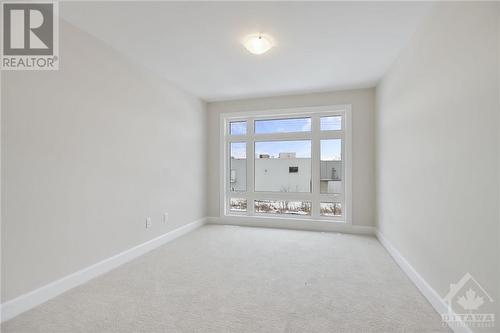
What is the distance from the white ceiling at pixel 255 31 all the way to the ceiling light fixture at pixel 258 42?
7cm

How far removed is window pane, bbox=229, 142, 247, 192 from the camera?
4844mm

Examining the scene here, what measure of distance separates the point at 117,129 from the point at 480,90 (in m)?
3.16

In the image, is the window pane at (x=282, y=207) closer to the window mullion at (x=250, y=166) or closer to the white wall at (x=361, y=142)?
the window mullion at (x=250, y=166)

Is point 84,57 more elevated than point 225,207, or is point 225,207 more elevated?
point 84,57

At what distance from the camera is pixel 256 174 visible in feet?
15.7

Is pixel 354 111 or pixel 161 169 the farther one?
pixel 354 111

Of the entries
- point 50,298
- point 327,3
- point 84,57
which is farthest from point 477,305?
point 84,57

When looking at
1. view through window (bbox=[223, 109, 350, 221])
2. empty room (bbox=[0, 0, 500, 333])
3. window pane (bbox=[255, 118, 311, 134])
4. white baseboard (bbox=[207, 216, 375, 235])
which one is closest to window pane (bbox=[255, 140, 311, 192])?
view through window (bbox=[223, 109, 350, 221])

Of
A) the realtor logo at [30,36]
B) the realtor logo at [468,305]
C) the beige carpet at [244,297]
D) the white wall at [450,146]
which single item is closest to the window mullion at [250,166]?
the beige carpet at [244,297]

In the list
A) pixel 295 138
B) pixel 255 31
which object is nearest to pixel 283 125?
pixel 295 138

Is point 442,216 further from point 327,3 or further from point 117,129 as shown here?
point 117,129

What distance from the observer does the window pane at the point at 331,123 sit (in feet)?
14.2

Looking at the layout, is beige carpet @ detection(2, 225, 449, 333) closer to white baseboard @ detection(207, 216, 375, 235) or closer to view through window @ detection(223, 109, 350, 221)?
white baseboard @ detection(207, 216, 375, 235)

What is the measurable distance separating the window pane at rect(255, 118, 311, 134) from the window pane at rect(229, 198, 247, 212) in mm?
1441
